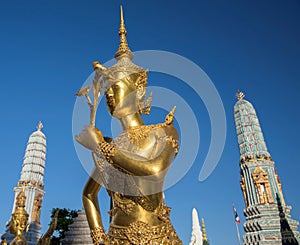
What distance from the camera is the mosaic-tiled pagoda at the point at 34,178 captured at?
31.2 metres

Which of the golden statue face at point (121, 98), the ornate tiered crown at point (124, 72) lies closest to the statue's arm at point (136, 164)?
the golden statue face at point (121, 98)

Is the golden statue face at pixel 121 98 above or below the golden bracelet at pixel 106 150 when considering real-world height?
above

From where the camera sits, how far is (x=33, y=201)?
32.0 meters

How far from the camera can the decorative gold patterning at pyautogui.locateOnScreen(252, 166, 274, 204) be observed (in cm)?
2705

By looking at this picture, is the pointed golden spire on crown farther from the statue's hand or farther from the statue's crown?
the statue's hand

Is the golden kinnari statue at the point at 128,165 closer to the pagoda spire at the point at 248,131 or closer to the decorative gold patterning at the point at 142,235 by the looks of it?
the decorative gold patterning at the point at 142,235

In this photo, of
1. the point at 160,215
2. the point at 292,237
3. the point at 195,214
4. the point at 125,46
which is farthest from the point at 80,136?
→ the point at 195,214

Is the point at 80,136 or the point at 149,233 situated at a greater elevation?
the point at 80,136

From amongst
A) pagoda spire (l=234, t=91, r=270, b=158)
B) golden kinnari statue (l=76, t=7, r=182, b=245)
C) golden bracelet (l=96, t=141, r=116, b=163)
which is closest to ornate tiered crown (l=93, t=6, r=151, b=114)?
golden kinnari statue (l=76, t=7, r=182, b=245)

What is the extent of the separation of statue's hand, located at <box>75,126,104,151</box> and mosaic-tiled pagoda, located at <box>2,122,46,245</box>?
28614 millimetres

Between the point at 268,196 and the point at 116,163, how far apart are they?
26654mm

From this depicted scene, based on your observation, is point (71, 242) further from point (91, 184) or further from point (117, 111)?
point (117, 111)

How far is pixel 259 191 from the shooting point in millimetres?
27734

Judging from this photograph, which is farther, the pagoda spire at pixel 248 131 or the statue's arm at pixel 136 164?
the pagoda spire at pixel 248 131
